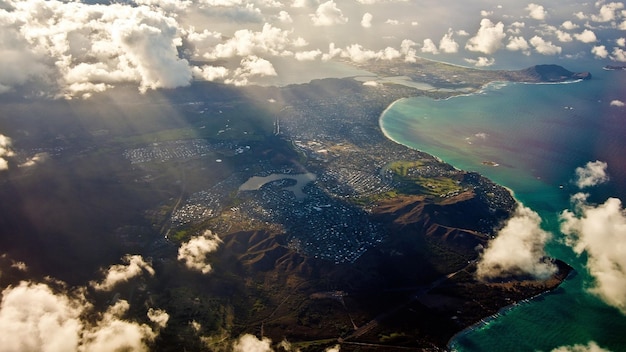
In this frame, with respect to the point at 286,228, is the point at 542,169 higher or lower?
lower

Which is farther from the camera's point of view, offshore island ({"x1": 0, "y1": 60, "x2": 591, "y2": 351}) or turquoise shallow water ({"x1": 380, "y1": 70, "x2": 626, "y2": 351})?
offshore island ({"x1": 0, "y1": 60, "x2": 591, "y2": 351})

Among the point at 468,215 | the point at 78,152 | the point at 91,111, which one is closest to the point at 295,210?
the point at 468,215

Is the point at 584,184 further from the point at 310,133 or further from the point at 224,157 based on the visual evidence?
the point at 224,157

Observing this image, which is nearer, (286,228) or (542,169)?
(286,228)

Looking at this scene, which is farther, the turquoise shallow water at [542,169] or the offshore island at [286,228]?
the offshore island at [286,228]
